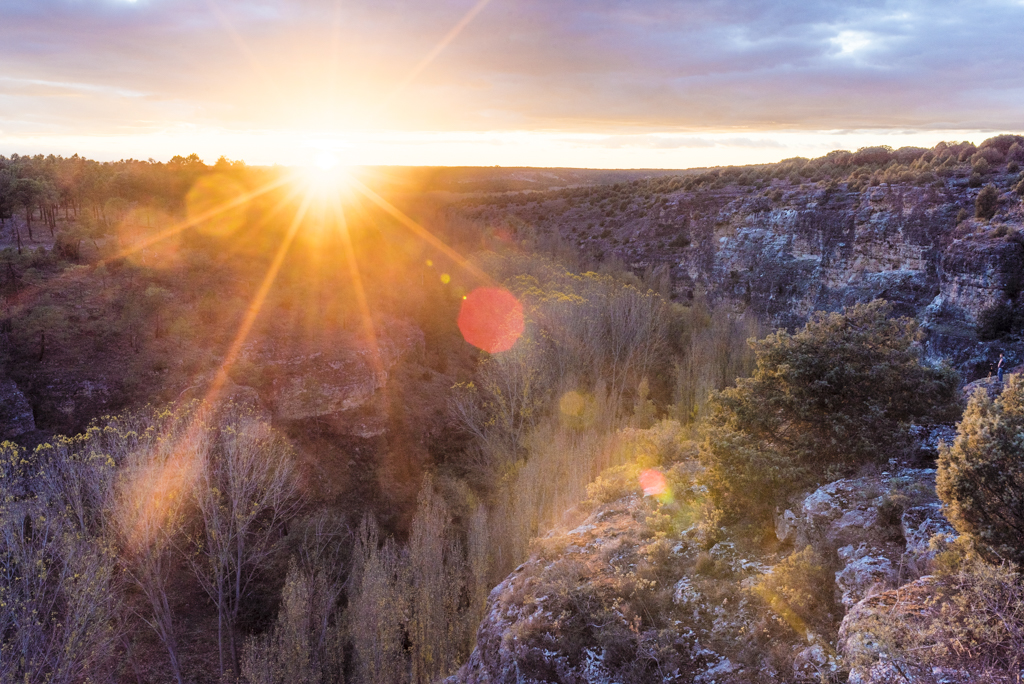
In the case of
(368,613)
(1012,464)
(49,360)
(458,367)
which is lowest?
(368,613)

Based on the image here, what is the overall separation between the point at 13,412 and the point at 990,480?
1160 inches

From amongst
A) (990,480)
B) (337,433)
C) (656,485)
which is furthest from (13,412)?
(990,480)

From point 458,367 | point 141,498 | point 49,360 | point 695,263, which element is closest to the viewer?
point 141,498

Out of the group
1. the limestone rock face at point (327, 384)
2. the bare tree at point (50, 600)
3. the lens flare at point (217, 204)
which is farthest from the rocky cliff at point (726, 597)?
the lens flare at point (217, 204)

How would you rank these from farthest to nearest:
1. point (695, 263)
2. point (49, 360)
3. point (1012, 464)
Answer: point (695, 263) < point (49, 360) < point (1012, 464)

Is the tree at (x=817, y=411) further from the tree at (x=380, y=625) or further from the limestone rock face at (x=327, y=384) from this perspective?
the limestone rock face at (x=327, y=384)

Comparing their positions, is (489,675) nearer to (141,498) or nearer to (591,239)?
(141,498)

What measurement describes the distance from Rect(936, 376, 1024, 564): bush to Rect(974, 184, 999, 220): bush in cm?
3991

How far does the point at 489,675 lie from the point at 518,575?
2289mm

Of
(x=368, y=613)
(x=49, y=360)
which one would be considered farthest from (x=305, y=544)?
(x=49, y=360)

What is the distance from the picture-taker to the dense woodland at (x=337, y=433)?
11.8 m

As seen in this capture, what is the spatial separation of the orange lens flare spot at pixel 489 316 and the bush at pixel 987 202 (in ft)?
103

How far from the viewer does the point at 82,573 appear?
43.8 ft

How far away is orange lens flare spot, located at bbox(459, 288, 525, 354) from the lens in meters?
30.4
